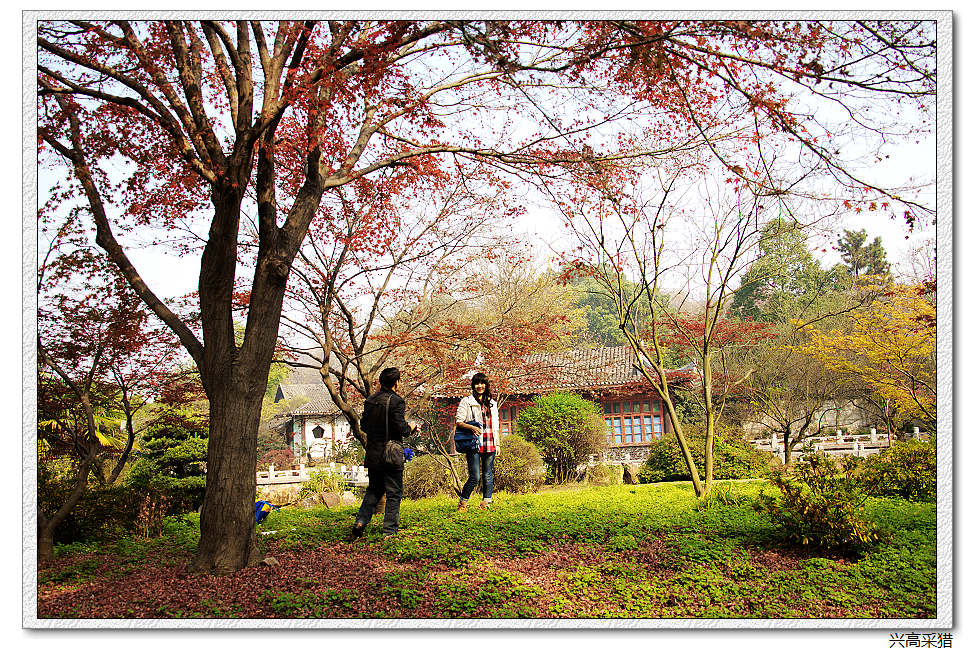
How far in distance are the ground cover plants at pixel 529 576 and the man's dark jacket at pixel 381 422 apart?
0.56 meters

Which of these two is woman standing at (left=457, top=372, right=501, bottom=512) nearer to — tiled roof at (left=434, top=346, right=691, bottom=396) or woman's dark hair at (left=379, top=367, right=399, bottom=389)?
woman's dark hair at (left=379, top=367, right=399, bottom=389)

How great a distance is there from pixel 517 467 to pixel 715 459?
9.56ft

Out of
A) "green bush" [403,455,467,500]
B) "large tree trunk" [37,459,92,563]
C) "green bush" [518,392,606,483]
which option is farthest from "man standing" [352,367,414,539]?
"green bush" [518,392,606,483]

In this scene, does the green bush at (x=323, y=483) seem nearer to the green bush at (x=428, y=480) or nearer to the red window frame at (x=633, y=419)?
the green bush at (x=428, y=480)

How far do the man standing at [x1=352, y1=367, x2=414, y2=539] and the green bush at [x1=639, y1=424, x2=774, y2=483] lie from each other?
609 centimetres

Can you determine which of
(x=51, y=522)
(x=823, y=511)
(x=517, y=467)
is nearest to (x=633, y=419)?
(x=517, y=467)

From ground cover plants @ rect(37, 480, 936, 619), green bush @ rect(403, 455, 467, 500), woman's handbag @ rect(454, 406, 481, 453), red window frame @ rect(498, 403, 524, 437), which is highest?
woman's handbag @ rect(454, 406, 481, 453)

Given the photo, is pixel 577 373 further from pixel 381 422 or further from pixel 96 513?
pixel 96 513

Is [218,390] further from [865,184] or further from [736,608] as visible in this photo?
[865,184]

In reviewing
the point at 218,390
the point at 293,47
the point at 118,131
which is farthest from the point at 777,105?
the point at 118,131

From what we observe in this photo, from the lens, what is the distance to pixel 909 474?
440cm

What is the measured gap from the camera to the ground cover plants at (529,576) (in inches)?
120

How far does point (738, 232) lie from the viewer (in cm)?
552

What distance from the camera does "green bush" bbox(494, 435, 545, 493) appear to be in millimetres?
8422
